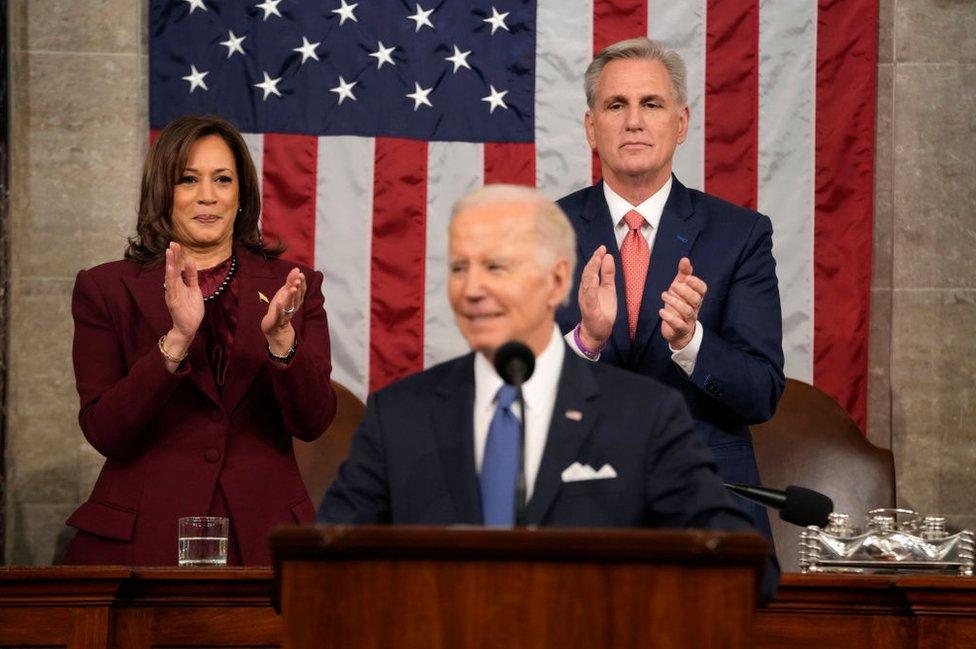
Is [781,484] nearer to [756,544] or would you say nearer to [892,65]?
[892,65]

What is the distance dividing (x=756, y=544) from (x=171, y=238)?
7.04 ft

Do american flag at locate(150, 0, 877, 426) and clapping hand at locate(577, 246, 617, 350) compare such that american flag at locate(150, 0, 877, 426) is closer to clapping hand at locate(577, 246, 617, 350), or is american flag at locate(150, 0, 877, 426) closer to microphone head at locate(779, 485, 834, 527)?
clapping hand at locate(577, 246, 617, 350)

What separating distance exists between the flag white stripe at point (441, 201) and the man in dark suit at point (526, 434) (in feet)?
10.9

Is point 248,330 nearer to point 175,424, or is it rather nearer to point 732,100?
point 175,424

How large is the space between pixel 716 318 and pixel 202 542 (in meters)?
1.29

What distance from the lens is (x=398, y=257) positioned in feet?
19.2

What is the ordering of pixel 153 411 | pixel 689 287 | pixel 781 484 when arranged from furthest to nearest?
pixel 781 484 < pixel 153 411 < pixel 689 287

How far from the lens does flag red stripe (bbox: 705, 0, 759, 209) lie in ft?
19.1

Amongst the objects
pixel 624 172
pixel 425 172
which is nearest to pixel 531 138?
pixel 425 172

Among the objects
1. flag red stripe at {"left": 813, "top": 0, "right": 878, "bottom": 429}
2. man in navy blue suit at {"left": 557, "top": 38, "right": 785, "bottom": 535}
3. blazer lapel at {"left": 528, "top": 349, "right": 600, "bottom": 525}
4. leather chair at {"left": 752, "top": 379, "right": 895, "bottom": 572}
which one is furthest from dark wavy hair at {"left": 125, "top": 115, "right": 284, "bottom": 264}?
flag red stripe at {"left": 813, "top": 0, "right": 878, "bottom": 429}

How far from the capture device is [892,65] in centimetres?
595

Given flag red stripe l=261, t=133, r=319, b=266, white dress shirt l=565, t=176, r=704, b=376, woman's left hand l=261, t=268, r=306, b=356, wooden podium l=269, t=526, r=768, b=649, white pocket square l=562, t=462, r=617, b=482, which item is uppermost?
flag red stripe l=261, t=133, r=319, b=266

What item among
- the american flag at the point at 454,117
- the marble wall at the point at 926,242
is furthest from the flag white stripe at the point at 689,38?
the marble wall at the point at 926,242

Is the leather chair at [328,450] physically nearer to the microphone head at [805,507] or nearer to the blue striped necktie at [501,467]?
the microphone head at [805,507]
